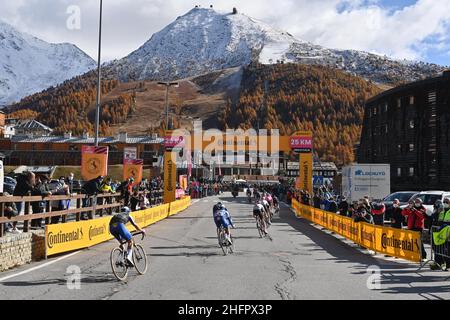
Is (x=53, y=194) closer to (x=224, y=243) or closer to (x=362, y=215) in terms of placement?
(x=224, y=243)

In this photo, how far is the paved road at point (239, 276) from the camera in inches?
381

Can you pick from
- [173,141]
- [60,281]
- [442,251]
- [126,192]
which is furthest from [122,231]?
[173,141]

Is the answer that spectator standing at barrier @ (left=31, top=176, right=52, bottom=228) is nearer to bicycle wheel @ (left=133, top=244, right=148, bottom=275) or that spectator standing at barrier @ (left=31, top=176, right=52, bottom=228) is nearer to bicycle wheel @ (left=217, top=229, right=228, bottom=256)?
bicycle wheel @ (left=133, top=244, right=148, bottom=275)

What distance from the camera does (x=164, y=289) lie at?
32.8ft

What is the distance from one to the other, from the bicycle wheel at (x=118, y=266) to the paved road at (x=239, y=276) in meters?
0.16

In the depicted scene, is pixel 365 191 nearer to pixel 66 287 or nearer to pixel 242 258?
pixel 242 258

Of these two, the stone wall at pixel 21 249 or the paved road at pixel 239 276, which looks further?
the stone wall at pixel 21 249

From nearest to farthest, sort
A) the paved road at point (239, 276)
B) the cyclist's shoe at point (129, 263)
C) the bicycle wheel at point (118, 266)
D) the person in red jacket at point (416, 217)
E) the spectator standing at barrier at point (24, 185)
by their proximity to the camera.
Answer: the paved road at point (239, 276) < the bicycle wheel at point (118, 266) < the cyclist's shoe at point (129, 263) < the spectator standing at barrier at point (24, 185) < the person in red jacket at point (416, 217)

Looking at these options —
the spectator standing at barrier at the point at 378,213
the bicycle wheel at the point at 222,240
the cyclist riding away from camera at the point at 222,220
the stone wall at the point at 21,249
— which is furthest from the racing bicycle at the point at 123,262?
the spectator standing at barrier at the point at 378,213

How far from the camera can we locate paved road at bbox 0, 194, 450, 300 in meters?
9.67

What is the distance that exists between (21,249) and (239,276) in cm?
532

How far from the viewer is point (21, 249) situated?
43.1 ft

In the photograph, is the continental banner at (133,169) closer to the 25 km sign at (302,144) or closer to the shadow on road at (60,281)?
the 25 km sign at (302,144)

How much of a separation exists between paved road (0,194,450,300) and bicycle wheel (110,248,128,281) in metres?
0.16
